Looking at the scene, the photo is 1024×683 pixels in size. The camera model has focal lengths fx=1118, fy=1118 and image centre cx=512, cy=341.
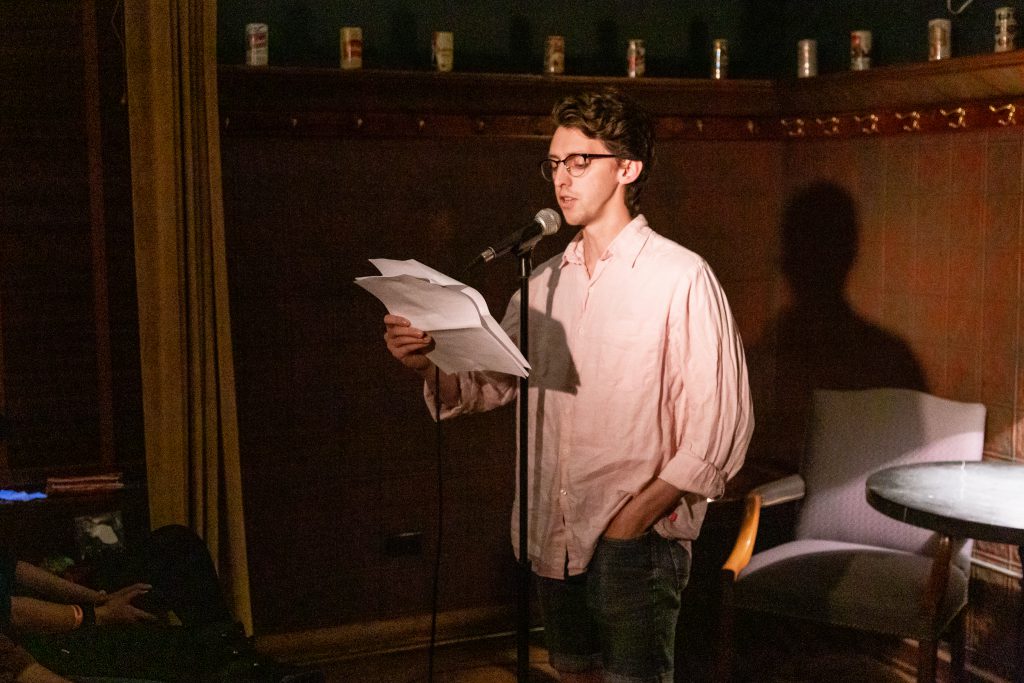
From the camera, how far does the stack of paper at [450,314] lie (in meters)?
1.94

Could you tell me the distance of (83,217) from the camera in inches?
122

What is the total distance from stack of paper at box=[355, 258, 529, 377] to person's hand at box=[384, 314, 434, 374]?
29mm

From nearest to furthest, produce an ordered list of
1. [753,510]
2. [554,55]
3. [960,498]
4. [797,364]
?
[960,498] → [753,510] → [554,55] → [797,364]

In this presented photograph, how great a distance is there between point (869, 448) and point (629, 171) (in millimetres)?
1586

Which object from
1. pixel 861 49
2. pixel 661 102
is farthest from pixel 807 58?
pixel 661 102

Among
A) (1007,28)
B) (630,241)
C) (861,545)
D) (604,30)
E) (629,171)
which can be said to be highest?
(604,30)

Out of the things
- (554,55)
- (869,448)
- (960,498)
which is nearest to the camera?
(960,498)

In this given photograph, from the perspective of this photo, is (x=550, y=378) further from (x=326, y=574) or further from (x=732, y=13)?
(x=732, y=13)

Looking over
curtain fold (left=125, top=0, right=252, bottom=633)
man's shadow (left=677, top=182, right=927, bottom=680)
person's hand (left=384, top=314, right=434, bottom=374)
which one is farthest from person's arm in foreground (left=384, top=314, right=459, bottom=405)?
man's shadow (left=677, top=182, right=927, bottom=680)

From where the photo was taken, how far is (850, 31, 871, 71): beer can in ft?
11.7

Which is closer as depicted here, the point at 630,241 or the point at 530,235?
the point at 530,235

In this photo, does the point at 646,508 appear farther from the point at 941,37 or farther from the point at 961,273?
the point at 941,37

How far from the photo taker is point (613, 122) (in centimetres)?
210

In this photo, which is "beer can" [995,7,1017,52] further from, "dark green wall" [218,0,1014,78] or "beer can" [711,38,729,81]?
"beer can" [711,38,729,81]
